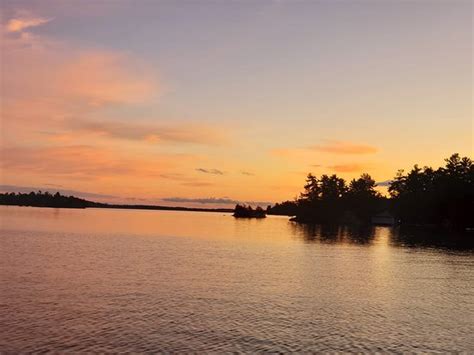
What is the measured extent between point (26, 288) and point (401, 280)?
1600 inches

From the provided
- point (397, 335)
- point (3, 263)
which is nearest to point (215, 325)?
point (397, 335)

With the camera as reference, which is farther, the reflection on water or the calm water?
the reflection on water

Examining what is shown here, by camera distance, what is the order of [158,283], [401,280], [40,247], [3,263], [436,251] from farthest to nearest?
[436,251] < [40,247] < [3,263] < [401,280] < [158,283]

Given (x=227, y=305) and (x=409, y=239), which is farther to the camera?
(x=409, y=239)

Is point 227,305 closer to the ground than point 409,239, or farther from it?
closer to the ground

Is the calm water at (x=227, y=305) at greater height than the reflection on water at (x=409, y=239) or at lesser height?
lesser

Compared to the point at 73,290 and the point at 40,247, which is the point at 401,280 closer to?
the point at 73,290

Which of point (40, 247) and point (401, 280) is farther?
point (40, 247)

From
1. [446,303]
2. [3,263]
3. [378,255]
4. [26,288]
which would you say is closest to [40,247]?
[3,263]

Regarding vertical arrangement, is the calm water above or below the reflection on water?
below

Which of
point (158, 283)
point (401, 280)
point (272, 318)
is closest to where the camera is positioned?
point (272, 318)

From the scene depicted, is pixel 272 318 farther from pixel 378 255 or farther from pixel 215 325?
pixel 378 255

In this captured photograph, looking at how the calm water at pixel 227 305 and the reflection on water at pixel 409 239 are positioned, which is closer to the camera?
the calm water at pixel 227 305

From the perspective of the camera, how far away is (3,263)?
61.6 meters
